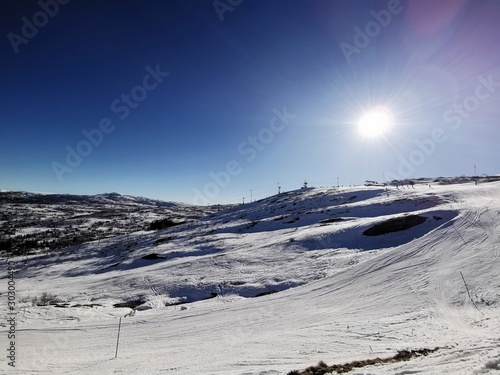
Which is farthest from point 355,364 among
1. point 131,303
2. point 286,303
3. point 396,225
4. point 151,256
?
point 151,256

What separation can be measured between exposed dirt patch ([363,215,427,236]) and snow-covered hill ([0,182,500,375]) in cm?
10

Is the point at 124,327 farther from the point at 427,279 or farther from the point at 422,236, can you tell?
the point at 422,236

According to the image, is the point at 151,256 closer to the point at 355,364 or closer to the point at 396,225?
the point at 396,225

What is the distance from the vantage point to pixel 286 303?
20.2m

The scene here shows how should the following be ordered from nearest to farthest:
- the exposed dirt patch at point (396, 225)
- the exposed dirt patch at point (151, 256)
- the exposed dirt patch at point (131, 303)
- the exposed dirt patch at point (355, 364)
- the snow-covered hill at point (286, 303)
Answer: the exposed dirt patch at point (355, 364)
the snow-covered hill at point (286, 303)
the exposed dirt patch at point (131, 303)
the exposed dirt patch at point (396, 225)
the exposed dirt patch at point (151, 256)

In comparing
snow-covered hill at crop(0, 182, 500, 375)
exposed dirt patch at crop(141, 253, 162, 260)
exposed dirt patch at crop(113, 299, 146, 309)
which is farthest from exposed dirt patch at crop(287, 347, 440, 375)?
exposed dirt patch at crop(141, 253, 162, 260)

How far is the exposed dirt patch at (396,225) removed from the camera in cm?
3225

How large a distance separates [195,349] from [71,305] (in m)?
15.5

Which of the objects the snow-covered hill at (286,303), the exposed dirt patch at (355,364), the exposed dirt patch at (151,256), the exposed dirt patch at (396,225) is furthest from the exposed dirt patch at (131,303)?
the exposed dirt patch at (396,225)

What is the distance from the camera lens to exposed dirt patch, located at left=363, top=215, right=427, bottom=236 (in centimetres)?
3225

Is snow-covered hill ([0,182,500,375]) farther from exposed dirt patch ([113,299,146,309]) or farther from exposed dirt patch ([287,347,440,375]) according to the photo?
exposed dirt patch ([287,347,440,375])

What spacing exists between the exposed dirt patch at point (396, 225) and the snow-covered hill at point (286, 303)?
0.33 ft

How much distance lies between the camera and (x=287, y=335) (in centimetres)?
1488

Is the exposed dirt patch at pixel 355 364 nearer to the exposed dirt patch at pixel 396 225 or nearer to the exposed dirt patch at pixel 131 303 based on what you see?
the exposed dirt patch at pixel 131 303
